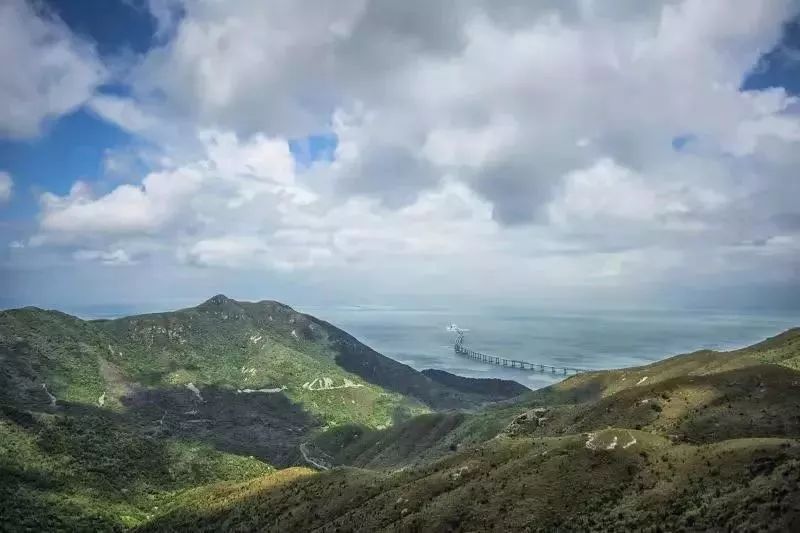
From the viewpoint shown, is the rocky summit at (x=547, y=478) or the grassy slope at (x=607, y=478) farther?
the rocky summit at (x=547, y=478)

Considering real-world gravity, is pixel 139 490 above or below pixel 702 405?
below

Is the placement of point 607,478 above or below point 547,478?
above

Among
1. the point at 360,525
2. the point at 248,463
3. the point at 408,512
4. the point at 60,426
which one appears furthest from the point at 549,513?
the point at 60,426

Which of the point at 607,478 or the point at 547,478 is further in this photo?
the point at 547,478

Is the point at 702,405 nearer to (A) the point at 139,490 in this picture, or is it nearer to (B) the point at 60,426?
(A) the point at 139,490

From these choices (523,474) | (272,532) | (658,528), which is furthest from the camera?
(272,532)

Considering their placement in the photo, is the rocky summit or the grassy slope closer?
the grassy slope

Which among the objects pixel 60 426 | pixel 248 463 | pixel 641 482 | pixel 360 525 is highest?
pixel 641 482

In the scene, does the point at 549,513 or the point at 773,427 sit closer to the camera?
the point at 549,513
